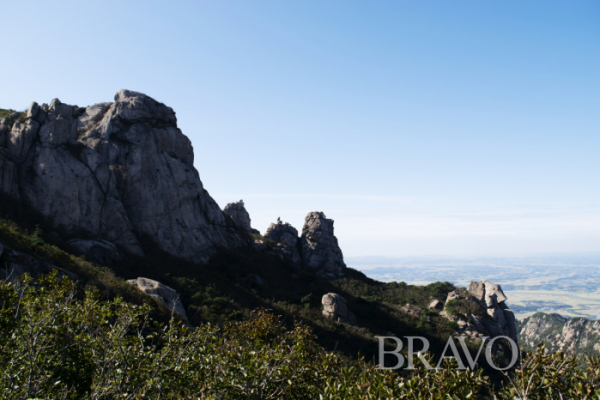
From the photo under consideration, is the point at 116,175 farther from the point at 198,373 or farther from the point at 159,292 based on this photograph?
the point at 198,373

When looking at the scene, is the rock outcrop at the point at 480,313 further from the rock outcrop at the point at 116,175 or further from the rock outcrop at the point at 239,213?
the rock outcrop at the point at 239,213

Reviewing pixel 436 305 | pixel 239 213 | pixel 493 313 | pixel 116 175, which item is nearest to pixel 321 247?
pixel 239 213

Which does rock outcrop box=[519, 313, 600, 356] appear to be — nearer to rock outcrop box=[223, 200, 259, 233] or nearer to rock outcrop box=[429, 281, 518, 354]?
rock outcrop box=[429, 281, 518, 354]

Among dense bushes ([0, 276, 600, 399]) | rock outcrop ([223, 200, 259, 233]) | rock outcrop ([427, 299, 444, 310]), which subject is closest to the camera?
dense bushes ([0, 276, 600, 399])

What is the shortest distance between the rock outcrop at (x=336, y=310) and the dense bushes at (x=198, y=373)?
97.4ft

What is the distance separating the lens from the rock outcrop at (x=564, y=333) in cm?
8200

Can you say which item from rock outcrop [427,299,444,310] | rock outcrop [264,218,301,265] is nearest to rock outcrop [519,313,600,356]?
rock outcrop [427,299,444,310]

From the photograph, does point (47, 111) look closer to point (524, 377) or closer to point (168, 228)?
point (168, 228)

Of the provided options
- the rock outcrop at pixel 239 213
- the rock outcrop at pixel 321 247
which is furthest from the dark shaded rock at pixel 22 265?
the rock outcrop at pixel 239 213

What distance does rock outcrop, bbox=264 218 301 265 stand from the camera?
64562mm

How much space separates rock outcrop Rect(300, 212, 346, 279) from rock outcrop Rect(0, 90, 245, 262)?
18610 mm

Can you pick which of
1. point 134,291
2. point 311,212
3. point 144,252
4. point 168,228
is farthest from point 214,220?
point 311,212

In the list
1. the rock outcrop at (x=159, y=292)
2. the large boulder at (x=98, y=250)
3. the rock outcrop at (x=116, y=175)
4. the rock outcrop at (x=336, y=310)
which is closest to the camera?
the rock outcrop at (x=159, y=292)

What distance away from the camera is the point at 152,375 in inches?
411
